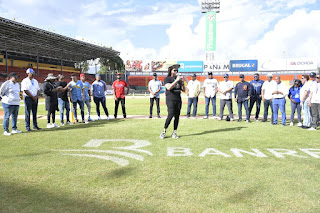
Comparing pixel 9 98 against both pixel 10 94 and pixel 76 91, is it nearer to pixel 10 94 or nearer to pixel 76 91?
pixel 10 94

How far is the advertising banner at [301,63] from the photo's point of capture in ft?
224

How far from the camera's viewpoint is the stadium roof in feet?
108

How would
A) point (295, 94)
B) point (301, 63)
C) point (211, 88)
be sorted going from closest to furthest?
point (295, 94) → point (211, 88) → point (301, 63)

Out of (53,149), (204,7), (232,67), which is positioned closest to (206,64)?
(232,67)

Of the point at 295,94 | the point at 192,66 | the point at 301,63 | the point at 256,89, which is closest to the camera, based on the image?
the point at 295,94

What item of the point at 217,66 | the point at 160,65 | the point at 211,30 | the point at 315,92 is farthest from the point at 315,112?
the point at 160,65

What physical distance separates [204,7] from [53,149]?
240 feet

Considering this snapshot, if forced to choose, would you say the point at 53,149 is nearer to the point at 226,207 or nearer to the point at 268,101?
the point at 226,207

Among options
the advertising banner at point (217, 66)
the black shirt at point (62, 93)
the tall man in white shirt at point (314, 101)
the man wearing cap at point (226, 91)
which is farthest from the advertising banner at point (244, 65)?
the black shirt at point (62, 93)

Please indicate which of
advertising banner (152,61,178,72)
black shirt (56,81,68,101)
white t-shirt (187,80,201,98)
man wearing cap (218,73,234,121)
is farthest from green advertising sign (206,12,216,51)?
black shirt (56,81,68,101)

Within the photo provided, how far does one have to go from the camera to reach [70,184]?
3.52m

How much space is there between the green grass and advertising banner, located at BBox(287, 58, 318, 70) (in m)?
72.1

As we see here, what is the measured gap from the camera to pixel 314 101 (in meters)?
8.26

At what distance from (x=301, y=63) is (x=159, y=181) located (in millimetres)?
77101
